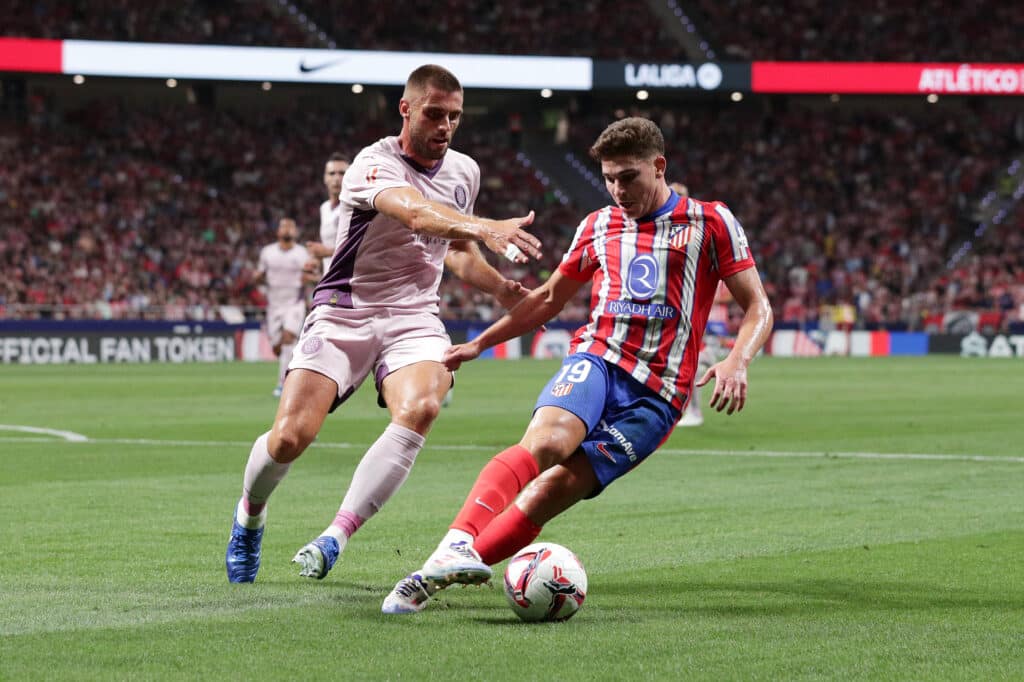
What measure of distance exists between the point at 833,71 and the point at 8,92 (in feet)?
79.4

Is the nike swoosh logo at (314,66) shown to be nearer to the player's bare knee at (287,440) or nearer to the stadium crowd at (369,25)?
the stadium crowd at (369,25)

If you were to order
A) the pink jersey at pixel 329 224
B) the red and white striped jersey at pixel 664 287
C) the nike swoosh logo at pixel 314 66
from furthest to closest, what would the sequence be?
1. the nike swoosh logo at pixel 314 66
2. the pink jersey at pixel 329 224
3. the red and white striped jersey at pixel 664 287

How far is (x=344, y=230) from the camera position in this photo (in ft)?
23.0

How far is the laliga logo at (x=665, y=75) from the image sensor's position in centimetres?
4372

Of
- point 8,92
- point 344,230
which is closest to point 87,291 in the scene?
point 8,92

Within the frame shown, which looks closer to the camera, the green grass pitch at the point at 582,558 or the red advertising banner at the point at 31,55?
the green grass pitch at the point at 582,558

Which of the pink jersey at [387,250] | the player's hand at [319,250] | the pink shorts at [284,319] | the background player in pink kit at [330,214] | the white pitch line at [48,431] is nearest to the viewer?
the pink jersey at [387,250]

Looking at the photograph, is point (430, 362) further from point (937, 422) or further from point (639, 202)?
point (937, 422)

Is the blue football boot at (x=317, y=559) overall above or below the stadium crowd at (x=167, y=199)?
below

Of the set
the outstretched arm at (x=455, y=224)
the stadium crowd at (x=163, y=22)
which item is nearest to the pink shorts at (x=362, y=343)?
the outstretched arm at (x=455, y=224)

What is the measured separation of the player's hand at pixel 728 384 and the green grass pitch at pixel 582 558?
0.80 m

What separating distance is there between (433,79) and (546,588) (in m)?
2.35

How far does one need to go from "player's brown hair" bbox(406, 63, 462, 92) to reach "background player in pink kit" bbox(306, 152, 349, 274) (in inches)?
242

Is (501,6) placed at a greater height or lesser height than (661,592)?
greater
